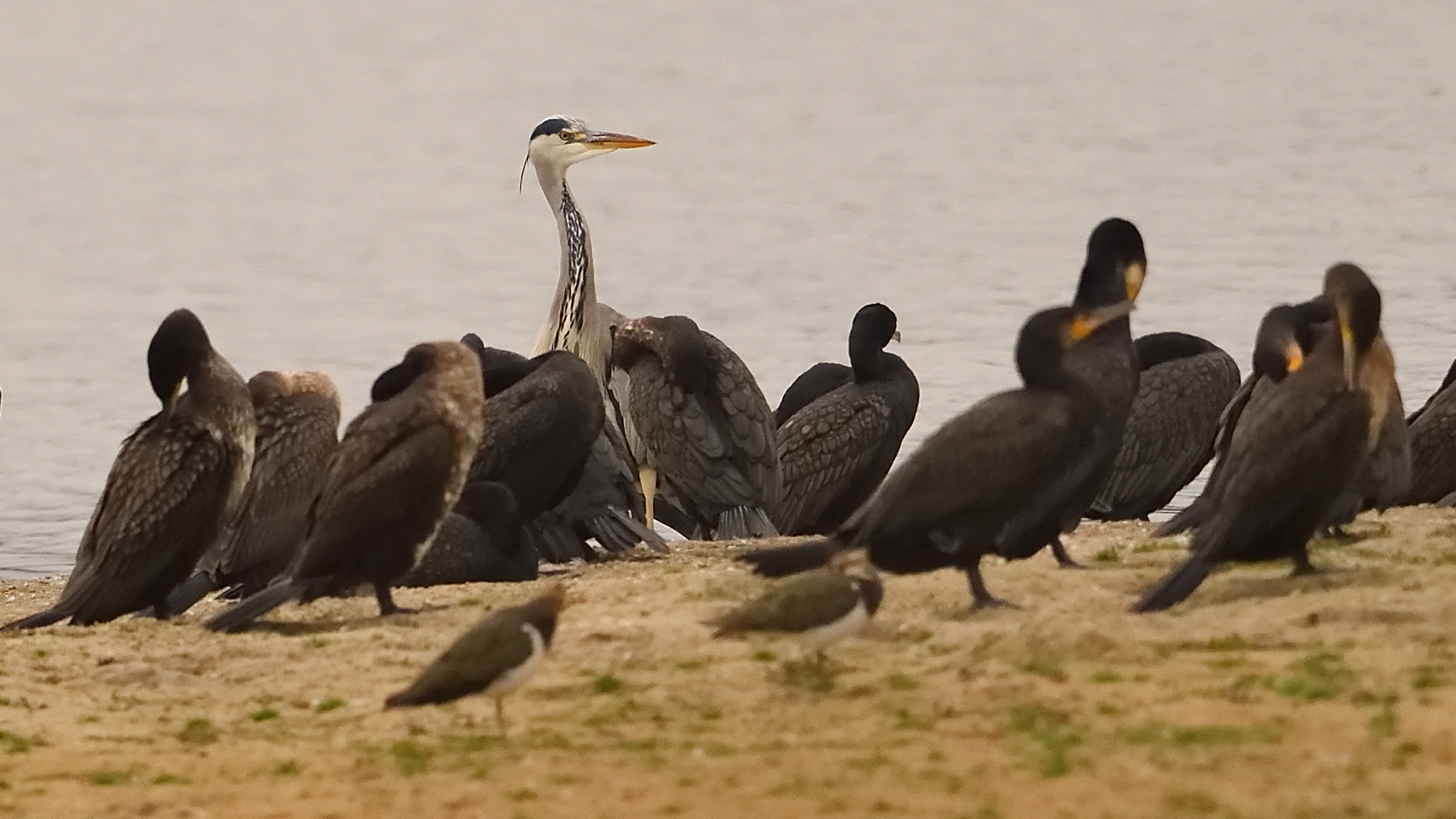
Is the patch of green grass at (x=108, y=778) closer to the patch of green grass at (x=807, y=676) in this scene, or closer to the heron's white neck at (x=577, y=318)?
the patch of green grass at (x=807, y=676)

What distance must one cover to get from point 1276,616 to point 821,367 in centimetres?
744

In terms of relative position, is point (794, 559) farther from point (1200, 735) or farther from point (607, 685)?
point (1200, 735)

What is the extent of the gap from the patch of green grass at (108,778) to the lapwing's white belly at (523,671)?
1.07m

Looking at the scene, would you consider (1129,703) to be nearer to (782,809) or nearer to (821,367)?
(782,809)

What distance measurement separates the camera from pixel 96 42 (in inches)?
3024

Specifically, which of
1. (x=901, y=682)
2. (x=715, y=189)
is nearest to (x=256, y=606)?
(x=901, y=682)

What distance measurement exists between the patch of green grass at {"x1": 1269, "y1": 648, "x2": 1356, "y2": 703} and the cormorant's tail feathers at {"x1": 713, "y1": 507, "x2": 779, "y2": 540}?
19.2 ft

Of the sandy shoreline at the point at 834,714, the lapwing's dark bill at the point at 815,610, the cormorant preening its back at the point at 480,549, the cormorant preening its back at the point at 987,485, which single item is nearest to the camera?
the sandy shoreline at the point at 834,714

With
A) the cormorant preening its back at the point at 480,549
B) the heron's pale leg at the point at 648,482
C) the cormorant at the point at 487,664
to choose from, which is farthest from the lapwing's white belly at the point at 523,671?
the heron's pale leg at the point at 648,482

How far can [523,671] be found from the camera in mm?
8016

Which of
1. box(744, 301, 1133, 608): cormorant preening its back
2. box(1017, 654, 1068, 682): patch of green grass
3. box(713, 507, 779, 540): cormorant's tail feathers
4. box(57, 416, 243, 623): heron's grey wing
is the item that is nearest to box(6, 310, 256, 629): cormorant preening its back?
box(57, 416, 243, 623): heron's grey wing

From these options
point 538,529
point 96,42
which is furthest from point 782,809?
point 96,42

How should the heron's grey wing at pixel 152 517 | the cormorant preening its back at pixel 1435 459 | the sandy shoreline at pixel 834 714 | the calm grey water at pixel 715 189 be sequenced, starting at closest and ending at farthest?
the sandy shoreline at pixel 834 714 < the heron's grey wing at pixel 152 517 < the cormorant preening its back at pixel 1435 459 < the calm grey water at pixel 715 189

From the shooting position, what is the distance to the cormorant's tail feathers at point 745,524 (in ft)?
45.3
